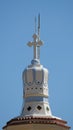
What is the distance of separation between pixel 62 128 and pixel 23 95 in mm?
4076

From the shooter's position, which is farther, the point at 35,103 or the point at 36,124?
the point at 35,103

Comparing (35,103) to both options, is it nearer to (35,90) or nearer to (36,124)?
(35,90)

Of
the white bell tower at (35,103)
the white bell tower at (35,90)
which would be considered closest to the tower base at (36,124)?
the white bell tower at (35,103)

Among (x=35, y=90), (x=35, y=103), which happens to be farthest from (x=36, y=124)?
(x=35, y=90)

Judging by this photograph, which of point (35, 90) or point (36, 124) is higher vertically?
point (35, 90)

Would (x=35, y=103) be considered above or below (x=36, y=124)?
above

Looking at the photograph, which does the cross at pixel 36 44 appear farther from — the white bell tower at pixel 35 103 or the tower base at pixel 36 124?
the tower base at pixel 36 124

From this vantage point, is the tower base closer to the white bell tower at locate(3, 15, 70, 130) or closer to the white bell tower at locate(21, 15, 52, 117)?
the white bell tower at locate(3, 15, 70, 130)

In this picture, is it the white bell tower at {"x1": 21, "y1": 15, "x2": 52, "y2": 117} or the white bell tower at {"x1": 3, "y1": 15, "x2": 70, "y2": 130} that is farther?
the white bell tower at {"x1": 21, "y1": 15, "x2": 52, "y2": 117}

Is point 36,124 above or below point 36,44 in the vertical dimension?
below

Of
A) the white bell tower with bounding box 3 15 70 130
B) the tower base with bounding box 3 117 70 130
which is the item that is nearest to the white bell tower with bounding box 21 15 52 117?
the white bell tower with bounding box 3 15 70 130

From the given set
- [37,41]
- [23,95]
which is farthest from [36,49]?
[23,95]

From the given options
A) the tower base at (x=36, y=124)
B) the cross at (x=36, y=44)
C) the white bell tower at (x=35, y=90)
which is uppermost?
the cross at (x=36, y=44)

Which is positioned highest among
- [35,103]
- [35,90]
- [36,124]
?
[35,90]
